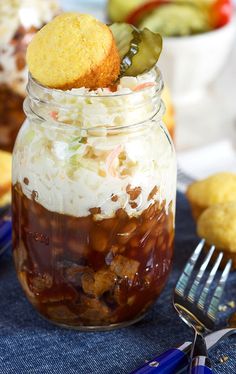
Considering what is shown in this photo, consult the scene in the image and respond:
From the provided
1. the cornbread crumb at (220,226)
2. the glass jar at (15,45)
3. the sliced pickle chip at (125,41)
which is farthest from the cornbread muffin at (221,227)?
the glass jar at (15,45)

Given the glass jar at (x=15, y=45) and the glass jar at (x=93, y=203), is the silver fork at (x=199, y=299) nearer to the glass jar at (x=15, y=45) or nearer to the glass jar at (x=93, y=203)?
the glass jar at (x=93, y=203)

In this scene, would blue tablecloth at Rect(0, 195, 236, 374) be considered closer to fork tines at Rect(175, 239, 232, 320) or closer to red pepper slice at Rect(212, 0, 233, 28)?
fork tines at Rect(175, 239, 232, 320)

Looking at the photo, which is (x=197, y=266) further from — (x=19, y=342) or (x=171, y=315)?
(x=19, y=342)

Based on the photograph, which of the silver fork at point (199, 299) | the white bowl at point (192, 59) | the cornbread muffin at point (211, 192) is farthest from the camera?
the white bowl at point (192, 59)

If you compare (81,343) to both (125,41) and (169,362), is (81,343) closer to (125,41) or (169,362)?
(169,362)

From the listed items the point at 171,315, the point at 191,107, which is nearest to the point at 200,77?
the point at 191,107

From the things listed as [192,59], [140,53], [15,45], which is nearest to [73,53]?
[140,53]

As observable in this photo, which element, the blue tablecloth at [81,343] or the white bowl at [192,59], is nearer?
the blue tablecloth at [81,343]
